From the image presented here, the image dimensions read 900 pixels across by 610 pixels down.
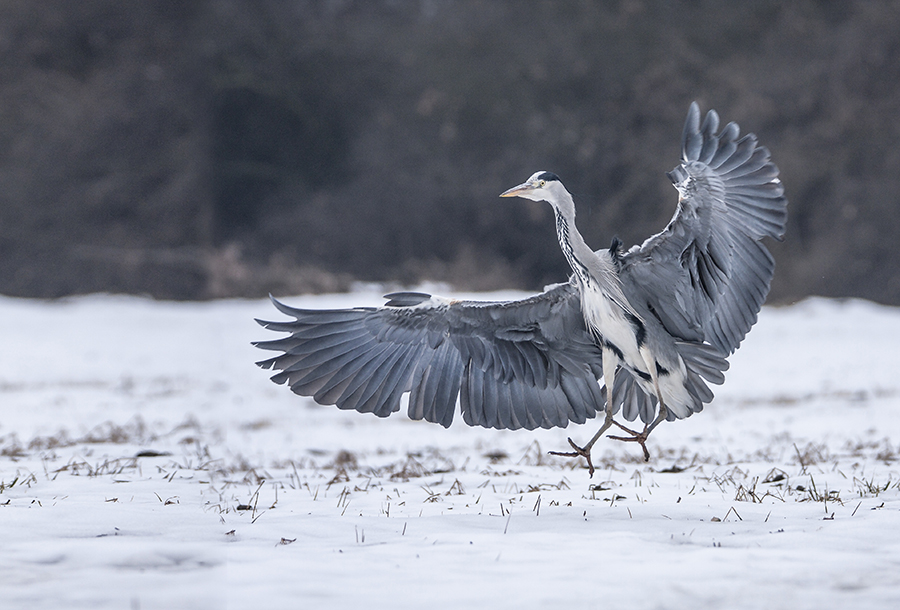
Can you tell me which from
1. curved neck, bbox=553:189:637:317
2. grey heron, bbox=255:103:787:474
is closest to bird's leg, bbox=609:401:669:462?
grey heron, bbox=255:103:787:474

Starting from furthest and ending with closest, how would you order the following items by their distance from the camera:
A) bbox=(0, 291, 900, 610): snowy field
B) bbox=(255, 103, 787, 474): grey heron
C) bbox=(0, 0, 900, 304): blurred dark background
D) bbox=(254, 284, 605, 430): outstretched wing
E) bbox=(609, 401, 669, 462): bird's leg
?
bbox=(0, 0, 900, 304): blurred dark background
bbox=(254, 284, 605, 430): outstretched wing
bbox=(255, 103, 787, 474): grey heron
bbox=(609, 401, 669, 462): bird's leg
bbox=(0, 291, 900, 610): snowy field

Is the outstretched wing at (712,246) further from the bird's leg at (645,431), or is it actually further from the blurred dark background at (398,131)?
the blurred dark background at (398,131)

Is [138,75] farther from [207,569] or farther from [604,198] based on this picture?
[207,569]

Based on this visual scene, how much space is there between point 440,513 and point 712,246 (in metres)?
1.82

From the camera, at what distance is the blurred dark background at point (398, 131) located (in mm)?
18125

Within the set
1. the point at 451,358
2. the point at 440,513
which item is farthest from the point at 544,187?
the point at 440,513

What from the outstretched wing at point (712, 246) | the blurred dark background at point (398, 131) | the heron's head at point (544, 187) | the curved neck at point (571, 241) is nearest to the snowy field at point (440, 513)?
the outstretched wing at point (712, 246)

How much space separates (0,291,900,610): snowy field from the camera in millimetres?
2318

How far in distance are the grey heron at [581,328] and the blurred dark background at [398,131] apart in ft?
42.1

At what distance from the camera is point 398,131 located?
800 inches

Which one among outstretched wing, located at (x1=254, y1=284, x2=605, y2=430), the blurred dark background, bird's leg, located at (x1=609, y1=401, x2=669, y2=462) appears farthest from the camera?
the blurred dark background

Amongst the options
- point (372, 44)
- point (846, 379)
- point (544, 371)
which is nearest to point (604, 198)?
point (372, 44)

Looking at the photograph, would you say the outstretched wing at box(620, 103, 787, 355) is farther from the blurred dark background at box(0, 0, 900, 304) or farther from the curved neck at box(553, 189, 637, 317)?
the blurred dark background at box(0, 0, 900, 304)

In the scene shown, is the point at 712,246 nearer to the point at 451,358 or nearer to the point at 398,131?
the point at 451,358
